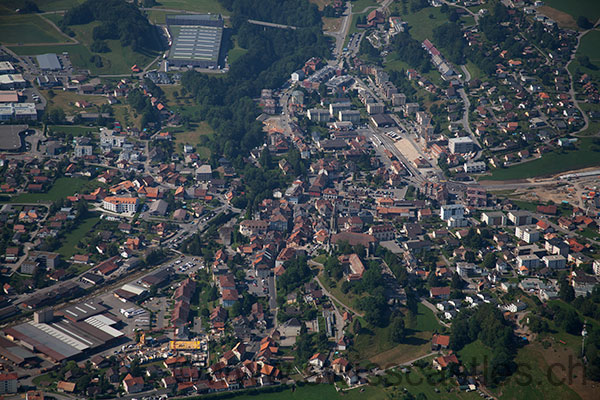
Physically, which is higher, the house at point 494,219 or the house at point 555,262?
the house at point 494,219

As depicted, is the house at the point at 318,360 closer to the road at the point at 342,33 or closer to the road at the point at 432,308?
the road at the point at 432,308

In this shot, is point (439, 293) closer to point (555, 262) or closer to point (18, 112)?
point (555, 262)

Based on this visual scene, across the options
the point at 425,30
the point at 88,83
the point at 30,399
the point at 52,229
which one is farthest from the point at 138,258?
the point at 425,30

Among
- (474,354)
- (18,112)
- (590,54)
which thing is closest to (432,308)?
(474,354)

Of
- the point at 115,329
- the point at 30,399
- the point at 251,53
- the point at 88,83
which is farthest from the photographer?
the point at 251,53

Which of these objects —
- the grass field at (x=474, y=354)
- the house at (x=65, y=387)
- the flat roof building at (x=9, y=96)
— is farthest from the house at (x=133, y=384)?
the flat roof building at (x=9, y=96)

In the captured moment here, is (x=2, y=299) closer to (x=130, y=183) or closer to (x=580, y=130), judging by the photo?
(x=130, y=183)
